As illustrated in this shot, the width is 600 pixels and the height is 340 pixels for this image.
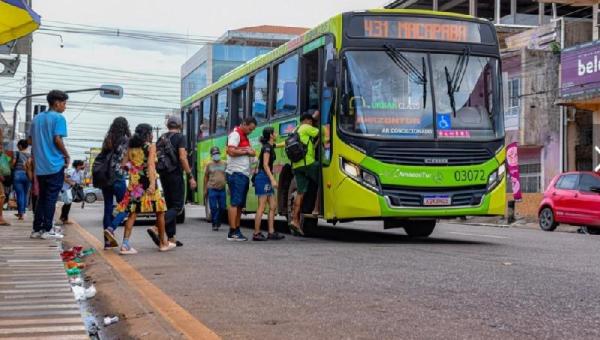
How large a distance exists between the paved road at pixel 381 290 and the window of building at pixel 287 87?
3.34 m

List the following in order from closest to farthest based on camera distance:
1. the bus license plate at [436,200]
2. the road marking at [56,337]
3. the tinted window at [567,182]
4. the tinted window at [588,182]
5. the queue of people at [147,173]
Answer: the road marking at [56,337] < the queue of people at [147,173] < the bus license plate at [436,200] < the tinted window at [588,182] < the tinted window at [567,182]

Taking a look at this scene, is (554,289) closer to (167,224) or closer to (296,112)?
(167,224)

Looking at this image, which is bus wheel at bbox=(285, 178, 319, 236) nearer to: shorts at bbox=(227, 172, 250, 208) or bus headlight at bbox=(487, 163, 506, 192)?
shorts at bbox=(227, 172, 250, 208)

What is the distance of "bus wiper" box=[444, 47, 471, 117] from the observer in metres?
11.6

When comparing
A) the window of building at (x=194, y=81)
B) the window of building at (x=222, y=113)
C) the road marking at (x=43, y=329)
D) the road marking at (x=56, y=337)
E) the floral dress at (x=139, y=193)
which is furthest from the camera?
the window of building at (x=194, y=81)

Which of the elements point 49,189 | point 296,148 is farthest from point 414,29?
point 49,189

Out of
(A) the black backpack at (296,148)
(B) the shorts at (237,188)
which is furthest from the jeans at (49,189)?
(A) the black backpack at (296,148)

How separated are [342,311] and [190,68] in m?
95.1

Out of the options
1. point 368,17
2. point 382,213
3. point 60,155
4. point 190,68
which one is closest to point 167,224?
point 60,155

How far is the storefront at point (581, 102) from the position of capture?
2741 cm

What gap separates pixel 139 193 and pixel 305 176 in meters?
3.29

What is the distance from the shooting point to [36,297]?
604 cm

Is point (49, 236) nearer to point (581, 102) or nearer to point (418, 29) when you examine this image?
point (418, 29)

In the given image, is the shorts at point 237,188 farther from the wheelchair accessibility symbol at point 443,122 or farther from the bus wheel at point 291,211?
the wheelchair accessibility symbol at point 443,122
